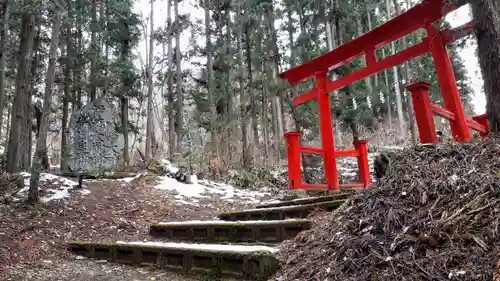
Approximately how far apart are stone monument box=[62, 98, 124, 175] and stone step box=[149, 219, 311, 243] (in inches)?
130

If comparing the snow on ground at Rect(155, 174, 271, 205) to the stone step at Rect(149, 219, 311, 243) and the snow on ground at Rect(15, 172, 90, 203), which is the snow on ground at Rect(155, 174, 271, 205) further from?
the stone step at Rect(149, 219, 311, 243)

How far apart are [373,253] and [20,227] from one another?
385 cm

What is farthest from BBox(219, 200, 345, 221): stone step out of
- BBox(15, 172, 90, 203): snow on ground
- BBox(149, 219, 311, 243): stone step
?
BBox(15, 172, 90, 203): snow on ground

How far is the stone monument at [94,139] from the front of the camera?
6.70 meters

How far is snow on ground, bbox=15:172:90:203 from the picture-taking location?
502 centimetres

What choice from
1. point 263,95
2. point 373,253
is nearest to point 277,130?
point 263,95

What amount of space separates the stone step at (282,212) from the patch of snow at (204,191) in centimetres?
210

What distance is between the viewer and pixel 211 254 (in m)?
2.61

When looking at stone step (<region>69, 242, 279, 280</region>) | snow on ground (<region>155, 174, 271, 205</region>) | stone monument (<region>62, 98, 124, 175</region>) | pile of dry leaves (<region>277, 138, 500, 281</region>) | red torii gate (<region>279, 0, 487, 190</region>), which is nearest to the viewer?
pile of dry leaves (<region>277, 138, 500, 281</region>)

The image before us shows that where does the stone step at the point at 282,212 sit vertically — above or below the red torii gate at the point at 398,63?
below

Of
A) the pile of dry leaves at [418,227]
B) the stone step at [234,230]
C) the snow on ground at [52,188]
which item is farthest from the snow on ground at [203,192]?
the pile of dry leaves at [418,227]

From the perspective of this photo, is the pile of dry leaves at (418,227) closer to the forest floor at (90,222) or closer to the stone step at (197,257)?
the stone step at (197,257)

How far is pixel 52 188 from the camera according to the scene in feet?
17.8

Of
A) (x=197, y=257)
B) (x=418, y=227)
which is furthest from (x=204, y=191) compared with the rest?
(x=418, y=227)
